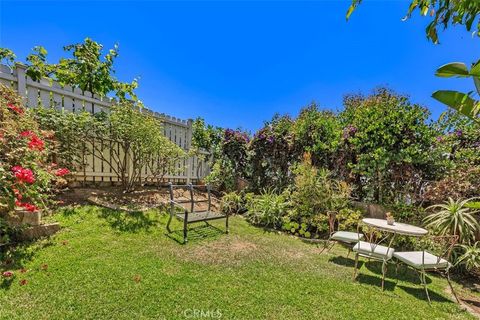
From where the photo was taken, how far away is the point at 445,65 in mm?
1871

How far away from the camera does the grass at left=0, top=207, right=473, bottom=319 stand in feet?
8.48

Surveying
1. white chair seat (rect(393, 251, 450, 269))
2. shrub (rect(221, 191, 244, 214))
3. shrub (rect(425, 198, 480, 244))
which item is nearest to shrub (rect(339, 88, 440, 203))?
shrub (rect(425, 198, 480, 244))

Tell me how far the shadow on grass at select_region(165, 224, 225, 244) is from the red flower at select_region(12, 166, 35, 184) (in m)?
2.40

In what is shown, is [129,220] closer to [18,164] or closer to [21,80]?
[18,164]

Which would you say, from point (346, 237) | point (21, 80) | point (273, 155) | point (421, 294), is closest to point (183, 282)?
point (346, 237)

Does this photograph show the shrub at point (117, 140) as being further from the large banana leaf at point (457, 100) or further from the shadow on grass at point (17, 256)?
the large banana leaf at point (457, 100)

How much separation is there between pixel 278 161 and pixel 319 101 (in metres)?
5.62

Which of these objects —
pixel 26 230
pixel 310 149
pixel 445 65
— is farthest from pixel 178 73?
pixel 445 65

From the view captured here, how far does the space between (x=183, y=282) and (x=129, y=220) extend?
2347 mm

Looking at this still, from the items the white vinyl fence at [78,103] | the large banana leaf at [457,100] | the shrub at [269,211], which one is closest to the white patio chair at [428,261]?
the large banana leaf at [457,100]

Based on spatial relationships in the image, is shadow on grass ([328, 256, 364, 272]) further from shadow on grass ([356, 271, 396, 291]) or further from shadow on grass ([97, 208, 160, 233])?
shadow on grass ([97, 208, 160, 233])

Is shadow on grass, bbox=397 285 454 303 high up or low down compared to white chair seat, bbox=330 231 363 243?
down

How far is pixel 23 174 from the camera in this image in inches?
114

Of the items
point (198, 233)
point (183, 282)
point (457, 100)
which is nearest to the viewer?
point (457, 100)
